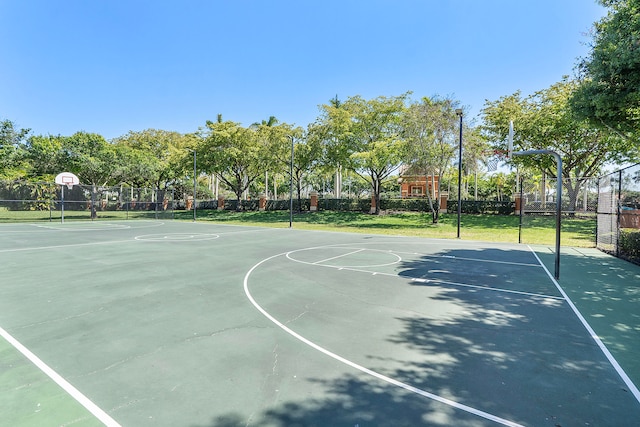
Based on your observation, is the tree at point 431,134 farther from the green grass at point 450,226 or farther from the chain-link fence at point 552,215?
the chain-link fence at point 552,215

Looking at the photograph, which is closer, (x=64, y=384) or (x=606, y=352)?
(x=64, y=384)

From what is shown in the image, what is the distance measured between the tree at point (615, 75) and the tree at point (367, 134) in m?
16.9

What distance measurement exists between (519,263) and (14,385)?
486 inches

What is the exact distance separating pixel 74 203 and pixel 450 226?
108 ft

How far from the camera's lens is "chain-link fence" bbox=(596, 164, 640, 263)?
10992mm

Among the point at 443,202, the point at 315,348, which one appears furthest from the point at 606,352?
the point at 443,202

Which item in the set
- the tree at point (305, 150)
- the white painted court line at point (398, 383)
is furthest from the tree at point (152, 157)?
the white painted court line at point (398, 383)

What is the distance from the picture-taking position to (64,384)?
3.51 meters

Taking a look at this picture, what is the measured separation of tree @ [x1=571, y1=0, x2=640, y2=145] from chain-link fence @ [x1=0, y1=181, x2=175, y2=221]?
33.5m

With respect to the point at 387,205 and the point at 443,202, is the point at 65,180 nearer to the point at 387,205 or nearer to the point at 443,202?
the point at 387,205

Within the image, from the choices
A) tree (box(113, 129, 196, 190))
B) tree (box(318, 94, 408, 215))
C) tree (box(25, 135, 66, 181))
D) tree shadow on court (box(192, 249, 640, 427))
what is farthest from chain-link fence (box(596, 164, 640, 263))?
tree (box(25, 135, 66, 181))

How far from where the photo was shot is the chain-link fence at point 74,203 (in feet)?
90.9

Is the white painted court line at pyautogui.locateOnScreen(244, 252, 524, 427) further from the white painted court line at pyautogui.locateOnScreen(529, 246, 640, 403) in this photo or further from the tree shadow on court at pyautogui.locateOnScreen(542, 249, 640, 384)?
the tree shadow on court at pyautogui.locateOnScreen(542, 249, 640, 384)

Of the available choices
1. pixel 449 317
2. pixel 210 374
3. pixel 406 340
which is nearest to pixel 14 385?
pixel 210 374
